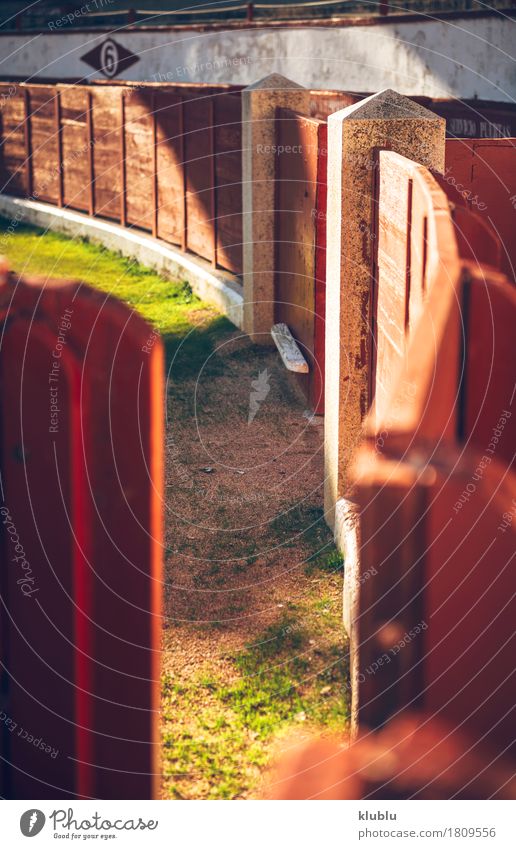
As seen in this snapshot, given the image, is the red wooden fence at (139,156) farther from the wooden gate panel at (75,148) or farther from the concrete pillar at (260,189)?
the concrete pillar at (260,189)

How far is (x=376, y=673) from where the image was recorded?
126 centimetres

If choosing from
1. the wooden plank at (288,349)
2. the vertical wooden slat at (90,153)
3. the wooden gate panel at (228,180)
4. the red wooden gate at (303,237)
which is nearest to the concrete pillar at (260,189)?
the red wooden gate at (303,237)

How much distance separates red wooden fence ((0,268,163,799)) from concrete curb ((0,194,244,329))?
26.5 ft

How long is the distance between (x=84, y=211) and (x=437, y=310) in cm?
1450

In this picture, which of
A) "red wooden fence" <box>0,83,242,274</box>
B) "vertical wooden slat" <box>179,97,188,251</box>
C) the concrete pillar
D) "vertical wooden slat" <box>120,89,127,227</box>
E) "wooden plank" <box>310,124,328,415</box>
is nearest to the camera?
"wooden plank" <box>310,124,328,415</box>

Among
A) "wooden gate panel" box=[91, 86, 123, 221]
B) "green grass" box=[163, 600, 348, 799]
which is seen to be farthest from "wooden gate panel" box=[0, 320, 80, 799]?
"wooden gate panel" box=[91, 86, 123, 221]

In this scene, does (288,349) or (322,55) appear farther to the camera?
(322,55)

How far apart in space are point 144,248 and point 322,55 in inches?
122

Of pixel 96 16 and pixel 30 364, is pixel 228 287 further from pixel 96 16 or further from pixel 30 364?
pixel 96 16

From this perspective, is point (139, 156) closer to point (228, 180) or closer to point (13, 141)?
point (228, 180)

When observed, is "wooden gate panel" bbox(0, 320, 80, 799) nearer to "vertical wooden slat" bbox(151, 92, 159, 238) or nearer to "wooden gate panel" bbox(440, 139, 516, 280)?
"wooden gate panel" bbox(440, 139, 516, 280)

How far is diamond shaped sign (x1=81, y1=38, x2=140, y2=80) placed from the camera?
16884mm
